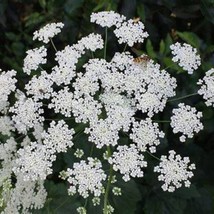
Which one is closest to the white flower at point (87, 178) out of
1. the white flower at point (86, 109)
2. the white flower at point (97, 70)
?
the white flower at point (86, 109)

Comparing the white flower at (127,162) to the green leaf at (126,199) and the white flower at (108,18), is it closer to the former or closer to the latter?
the green leaf at (126,199)

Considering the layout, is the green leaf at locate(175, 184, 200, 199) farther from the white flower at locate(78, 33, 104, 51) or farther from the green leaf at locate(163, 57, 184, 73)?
the white flower at locate(78, 33, 104, 51)

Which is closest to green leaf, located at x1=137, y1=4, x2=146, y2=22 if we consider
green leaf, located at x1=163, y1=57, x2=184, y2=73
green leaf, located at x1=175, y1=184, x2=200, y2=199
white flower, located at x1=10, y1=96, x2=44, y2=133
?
green leaf, located at x1=163, y1=57, x2=184, y2=73

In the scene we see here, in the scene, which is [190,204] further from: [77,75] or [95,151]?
[77,75]

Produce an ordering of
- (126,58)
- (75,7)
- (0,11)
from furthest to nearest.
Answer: (0,11), (75,7), (126,58)

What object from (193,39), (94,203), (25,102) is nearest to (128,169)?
(94,203)
